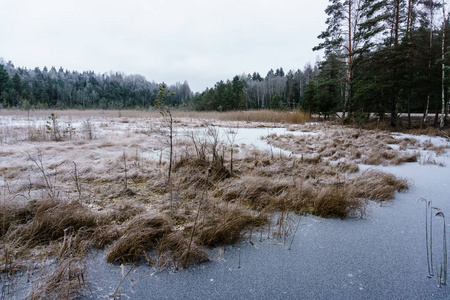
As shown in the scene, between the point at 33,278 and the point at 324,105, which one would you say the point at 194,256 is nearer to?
the point at 33,278

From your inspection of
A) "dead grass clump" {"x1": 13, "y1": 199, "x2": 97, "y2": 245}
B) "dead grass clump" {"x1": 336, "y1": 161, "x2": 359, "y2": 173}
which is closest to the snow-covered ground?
"dead grass clump" {"x1": 13, "y1": 199, "x2": 97, "y2": 245}

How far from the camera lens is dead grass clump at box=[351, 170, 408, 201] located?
2.43 m

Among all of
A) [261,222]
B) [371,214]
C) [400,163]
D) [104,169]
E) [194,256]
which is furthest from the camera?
[400,163]

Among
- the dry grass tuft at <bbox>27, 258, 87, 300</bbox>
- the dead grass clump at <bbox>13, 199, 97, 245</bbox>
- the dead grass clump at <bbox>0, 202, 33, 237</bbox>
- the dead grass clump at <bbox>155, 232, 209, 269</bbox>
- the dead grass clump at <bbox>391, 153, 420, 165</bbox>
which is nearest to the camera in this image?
the dry grass tuft at <bbox>27, 258, 87, 300</bbox>

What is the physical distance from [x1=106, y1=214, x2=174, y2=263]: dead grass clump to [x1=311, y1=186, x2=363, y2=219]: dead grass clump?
1453 millimetres

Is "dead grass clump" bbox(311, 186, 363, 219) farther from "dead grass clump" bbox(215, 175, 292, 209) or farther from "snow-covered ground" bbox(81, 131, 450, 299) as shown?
"dead grass clump" bbox(215, 175, 292, 209)

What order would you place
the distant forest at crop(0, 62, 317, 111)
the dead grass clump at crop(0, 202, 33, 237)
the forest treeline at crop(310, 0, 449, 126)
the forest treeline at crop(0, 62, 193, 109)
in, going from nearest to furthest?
the dead grass clump at crop(0, 202, 33, 237), the forest treeline at crop(310, 0, 449, 126), the distant forest at crop(0, 62, 317, 111), the forest treeline at crop(0, 62, 193, 109)

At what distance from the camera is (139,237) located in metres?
1.46

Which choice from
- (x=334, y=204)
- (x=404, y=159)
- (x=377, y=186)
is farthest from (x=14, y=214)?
(x=404, y=159)

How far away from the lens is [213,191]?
2551mm

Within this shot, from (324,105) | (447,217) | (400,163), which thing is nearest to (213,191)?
(447,217)

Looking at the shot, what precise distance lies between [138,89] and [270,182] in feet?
250

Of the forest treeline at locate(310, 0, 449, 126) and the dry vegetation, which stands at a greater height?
the forest treeline at locate(310, 0, 449, 126)

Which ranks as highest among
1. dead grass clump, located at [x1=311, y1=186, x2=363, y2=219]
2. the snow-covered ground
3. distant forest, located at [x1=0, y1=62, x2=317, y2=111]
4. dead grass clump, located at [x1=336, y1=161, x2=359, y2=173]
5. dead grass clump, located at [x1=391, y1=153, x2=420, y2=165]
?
distant forest, located at [x1=0, y1=62, x2=317, y2=111]
